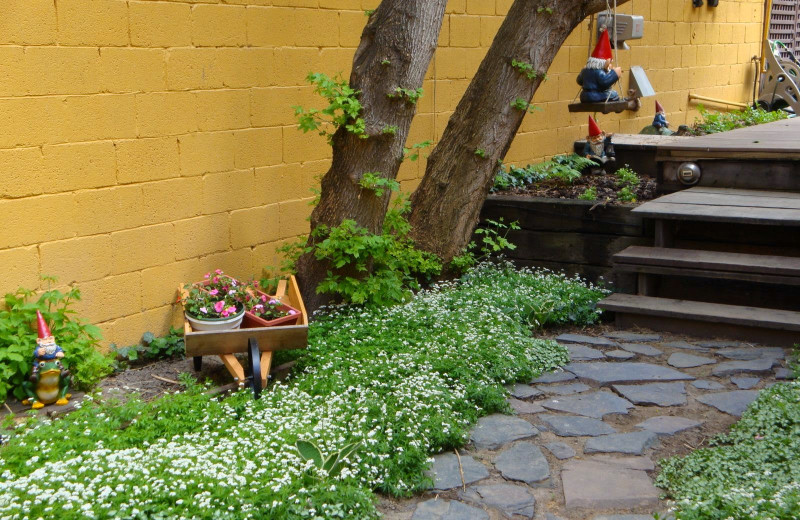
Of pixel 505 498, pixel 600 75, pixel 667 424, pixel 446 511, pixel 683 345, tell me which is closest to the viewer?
pixel 446 511

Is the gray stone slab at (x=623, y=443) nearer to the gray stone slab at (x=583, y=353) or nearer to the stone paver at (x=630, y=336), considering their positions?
the gray stone slab at (x=583, y=353)

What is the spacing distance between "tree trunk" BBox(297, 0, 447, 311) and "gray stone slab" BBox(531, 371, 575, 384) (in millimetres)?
1439

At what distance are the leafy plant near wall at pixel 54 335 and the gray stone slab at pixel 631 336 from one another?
3038 millimetres

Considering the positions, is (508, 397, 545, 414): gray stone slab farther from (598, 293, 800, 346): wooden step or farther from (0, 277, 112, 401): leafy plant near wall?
(0, 277, 112, 401): leafy plant near wall

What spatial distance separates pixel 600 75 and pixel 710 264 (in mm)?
2376

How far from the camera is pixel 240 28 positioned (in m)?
5.43

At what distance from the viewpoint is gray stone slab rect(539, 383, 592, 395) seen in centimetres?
462

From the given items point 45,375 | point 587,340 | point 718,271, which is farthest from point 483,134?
point 45,375

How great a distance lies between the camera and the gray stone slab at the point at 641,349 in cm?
522

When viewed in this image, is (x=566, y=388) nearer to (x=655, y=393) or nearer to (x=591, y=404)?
(x=591, y=404)

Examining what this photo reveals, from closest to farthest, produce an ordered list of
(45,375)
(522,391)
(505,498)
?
(505,498) < (45,375) < (522,391)

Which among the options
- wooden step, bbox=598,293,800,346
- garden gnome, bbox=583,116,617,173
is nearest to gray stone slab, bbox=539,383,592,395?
wooden step, bbox=598,293,800,346

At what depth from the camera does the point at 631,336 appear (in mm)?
5559

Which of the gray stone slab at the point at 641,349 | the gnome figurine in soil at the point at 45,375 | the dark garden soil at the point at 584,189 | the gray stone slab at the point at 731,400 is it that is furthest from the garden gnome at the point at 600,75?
the gnome figurine in soil at the point at 45,375
